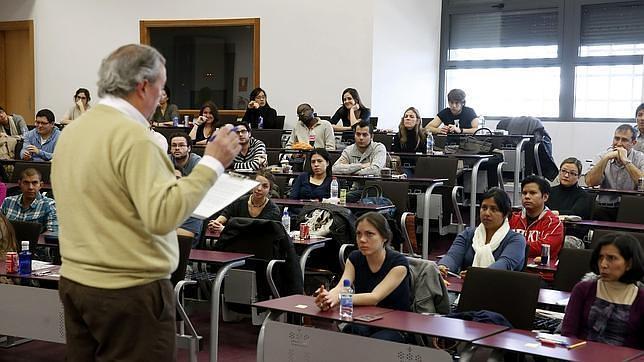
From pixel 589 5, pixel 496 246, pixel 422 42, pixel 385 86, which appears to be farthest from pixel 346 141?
pixel 496 246

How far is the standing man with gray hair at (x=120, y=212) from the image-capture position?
2.28m

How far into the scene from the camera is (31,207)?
21.1ft

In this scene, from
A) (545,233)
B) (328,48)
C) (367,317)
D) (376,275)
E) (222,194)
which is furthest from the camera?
(328,48)

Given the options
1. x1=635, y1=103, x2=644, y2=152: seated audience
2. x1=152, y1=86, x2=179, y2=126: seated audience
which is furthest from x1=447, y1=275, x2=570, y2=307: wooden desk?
x1=152, y1=86, x2=179, y2=126: seated audience

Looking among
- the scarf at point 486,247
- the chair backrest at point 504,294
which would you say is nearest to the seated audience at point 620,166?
the scarf at point 486,247

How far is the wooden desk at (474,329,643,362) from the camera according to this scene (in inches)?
126

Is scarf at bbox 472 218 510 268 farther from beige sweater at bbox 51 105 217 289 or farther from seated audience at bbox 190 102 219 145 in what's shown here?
seated audience at bbox 190 102 219 145

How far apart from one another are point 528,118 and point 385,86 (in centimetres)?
220

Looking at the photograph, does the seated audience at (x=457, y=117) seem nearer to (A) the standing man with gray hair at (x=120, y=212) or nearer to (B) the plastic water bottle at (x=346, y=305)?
(B) the plastic water bottle at (x=346, y=305)

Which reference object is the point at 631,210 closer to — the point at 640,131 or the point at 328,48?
the point at 640,131

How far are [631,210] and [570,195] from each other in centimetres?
48

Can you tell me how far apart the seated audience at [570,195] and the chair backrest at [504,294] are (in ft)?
8.20

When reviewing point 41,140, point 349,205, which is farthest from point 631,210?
point 41,140

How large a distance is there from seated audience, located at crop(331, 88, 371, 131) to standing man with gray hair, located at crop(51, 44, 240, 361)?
8.17m
